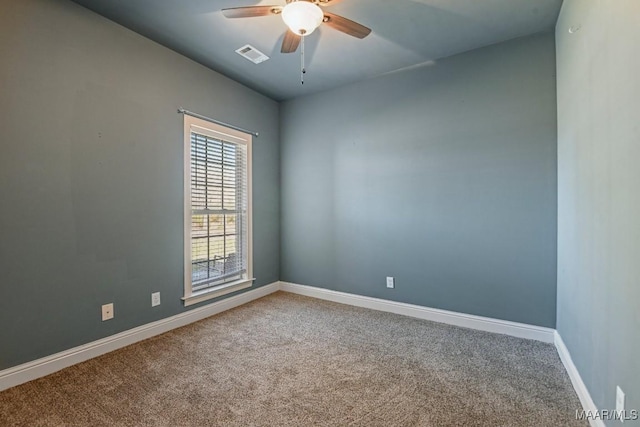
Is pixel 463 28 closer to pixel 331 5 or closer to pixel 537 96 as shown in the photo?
pixel 537 96

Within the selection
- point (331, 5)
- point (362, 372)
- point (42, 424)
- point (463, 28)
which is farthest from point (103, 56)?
point (362, 372)

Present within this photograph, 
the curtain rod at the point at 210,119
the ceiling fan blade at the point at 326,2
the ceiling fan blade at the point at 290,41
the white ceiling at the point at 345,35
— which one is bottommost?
the curtain rod at the point at 210,119

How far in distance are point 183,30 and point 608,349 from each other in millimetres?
3588

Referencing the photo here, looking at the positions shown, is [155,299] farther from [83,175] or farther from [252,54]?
[252,54]

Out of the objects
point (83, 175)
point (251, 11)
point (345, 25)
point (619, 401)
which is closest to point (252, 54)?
point (251, 11)

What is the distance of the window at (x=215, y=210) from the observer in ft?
9.89

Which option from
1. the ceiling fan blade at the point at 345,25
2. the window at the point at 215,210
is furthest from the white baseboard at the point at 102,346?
the ceiling fan blade at the point at 345,25

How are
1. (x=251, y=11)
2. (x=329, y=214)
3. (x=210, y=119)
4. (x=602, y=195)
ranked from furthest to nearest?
(x=329, y=214) < (x=210, y=119) < (x=251, y=11) < (x=602, y=195)

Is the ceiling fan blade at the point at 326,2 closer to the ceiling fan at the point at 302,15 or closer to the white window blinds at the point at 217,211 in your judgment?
the ceiling fan at the point at 302,15

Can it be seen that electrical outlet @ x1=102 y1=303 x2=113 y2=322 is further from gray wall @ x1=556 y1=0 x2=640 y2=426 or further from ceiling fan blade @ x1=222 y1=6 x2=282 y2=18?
gray wall @ x1=556 y1=0 x2=640 y2=426

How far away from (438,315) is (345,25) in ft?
9.14

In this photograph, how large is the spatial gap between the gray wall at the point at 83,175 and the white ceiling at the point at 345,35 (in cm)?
27

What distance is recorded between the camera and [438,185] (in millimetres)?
3020

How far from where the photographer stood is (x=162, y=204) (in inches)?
109
